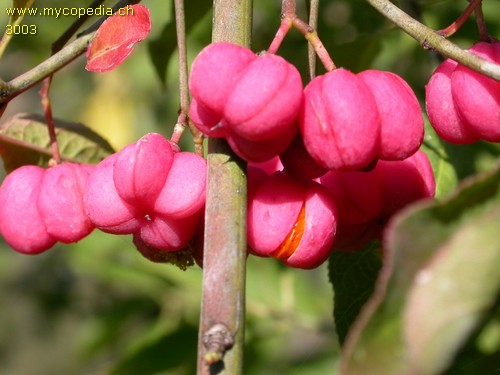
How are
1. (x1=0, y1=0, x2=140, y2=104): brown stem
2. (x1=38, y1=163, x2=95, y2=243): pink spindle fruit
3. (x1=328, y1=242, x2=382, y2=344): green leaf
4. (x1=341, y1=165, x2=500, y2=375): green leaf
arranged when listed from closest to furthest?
(x1=341, y1=165, x2=500, y2=375): green leaf
(x1=0, y1=0, x2=140, y2=104): brown stem
(x1=38, y1=163, x2=95, y2=243): pink spindle fruit
(x1=328, y1=242, x2=382, y2=344): green leaf

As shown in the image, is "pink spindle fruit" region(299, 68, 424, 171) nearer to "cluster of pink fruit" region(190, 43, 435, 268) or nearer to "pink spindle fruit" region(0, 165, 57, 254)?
"cluster of pink fruit" region(190, 43, 435, 268)

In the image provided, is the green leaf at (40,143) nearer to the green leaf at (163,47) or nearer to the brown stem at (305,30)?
the green leaf at (163,47)

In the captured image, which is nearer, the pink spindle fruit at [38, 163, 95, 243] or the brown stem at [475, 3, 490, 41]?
the brown stem at [475, 3, 490, 41]

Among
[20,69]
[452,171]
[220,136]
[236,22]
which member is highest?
[236,22]

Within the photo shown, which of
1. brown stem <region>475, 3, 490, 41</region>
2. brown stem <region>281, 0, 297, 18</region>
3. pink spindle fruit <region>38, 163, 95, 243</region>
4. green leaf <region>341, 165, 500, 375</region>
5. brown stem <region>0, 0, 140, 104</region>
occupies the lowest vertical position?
pink spindle fruit <region>38, 163, 95, 243</region>

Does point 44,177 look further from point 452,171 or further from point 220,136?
point 452,171

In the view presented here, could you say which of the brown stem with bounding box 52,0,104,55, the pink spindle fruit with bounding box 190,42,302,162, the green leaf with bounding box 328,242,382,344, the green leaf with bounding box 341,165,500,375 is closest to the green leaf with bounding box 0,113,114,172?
the brown stem with bounding box 52,0,104,55

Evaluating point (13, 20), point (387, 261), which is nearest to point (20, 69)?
point (13, 20)
